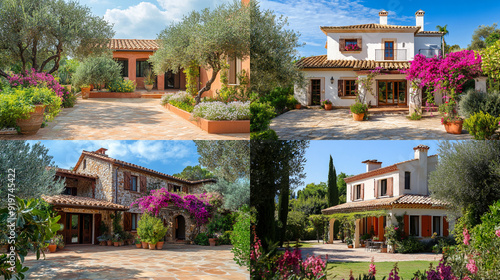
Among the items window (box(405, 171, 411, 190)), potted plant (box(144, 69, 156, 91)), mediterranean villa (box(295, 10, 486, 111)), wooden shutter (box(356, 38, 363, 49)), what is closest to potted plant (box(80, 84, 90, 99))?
potted plant (box(144, 69, 156, 91))

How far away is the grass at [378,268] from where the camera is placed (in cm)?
802

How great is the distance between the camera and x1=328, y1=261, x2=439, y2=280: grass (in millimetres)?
8023

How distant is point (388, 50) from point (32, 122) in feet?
39.8

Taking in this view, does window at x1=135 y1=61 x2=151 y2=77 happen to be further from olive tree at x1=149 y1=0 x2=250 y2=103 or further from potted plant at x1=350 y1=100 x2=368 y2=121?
potted plant at x1=350 y1=100 x2=368 y2=121

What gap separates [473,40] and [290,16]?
5.16 metres

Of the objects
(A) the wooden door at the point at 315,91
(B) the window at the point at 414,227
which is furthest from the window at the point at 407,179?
(A) the wooden door at the point at 315,91

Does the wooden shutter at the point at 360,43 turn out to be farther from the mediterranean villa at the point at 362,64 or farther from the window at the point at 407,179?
the window at the point at 407,179

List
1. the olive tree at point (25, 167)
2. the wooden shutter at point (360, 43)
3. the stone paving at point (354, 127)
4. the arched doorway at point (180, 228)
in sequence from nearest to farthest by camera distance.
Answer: the olive tree at point (25, 167) < the stone paving at point (354, 127) < the wooden shutter at point (360, 43) < the arched doorway at point (180, 228)

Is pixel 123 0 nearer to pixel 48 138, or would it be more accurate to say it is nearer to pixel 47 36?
pixel 47 36

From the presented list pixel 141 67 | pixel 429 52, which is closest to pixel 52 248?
pixel 141 67

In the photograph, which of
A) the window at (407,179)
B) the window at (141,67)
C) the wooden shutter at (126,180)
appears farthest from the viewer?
the window at (141,67)

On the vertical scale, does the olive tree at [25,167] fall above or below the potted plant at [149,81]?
below

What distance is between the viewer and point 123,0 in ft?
51.6

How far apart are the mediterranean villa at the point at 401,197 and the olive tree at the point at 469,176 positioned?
372 mm
